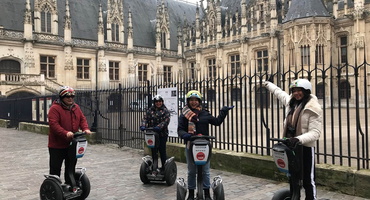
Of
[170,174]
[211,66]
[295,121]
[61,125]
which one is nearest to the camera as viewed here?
[295,121]

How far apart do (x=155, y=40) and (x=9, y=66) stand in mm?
17291

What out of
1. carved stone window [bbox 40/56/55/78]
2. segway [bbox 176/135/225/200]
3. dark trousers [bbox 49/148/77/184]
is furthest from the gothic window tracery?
segway [bbox 176/135/225/200]

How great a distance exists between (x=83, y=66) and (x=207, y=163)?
3054cm

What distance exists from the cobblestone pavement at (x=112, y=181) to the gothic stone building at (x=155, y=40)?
43.8 feet

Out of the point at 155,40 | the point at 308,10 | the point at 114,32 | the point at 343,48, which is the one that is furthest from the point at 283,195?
the point at 155,40

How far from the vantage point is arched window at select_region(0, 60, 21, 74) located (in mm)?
27109

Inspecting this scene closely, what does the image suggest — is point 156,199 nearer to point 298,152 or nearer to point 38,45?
point 298,152

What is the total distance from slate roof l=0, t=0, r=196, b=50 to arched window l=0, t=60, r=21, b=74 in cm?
322

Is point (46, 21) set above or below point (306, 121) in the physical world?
above

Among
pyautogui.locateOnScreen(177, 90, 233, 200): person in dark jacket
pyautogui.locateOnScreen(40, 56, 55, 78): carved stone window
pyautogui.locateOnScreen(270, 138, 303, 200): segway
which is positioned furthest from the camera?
pyautogui.locateOnScreen(40, 56, 55, 78): carved stone window

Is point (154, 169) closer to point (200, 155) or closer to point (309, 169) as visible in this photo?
point (200, 155)

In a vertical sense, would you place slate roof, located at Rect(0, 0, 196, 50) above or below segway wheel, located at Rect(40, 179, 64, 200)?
above

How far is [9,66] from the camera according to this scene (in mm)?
27453

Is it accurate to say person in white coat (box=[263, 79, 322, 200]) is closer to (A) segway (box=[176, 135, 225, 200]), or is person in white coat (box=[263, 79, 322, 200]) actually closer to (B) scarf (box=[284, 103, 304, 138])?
(B) scarf (box=[284, 103, 304, 138])
